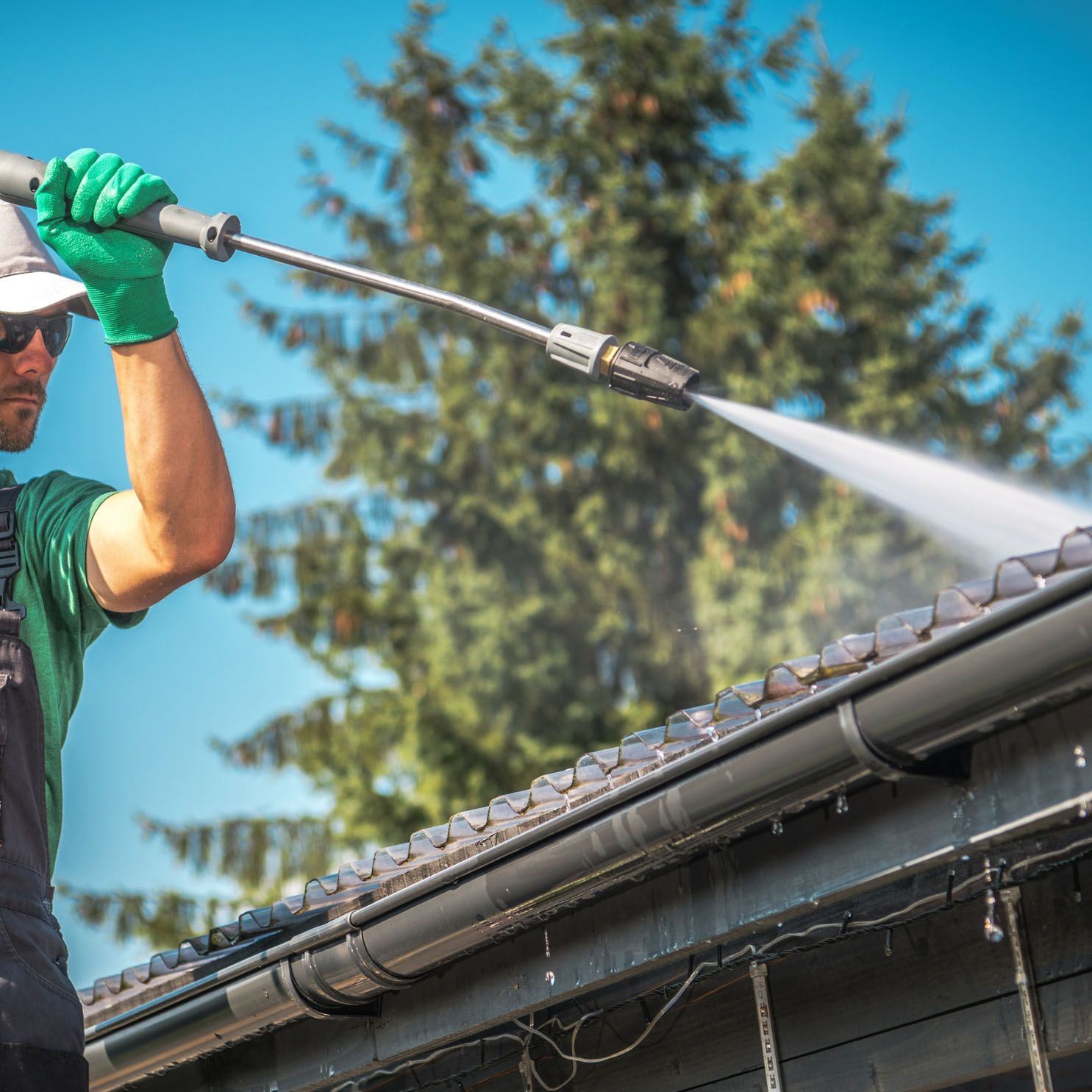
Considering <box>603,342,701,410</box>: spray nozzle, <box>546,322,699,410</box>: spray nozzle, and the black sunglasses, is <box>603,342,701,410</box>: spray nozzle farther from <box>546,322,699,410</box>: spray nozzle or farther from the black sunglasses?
the black sunglasses

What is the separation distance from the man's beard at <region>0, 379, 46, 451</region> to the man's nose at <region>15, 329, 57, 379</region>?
0.02 metres

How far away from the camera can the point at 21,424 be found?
9.91ft

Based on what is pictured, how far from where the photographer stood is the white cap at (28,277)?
9.36 ft

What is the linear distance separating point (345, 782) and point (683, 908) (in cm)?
1232

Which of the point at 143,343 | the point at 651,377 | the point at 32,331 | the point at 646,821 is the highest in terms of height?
the point at 32,331

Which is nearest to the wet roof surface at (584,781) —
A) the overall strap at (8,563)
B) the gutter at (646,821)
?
the gutter at (646,821)

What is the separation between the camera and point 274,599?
16.0 metres

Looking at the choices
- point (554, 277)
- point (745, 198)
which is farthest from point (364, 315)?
point (745, 198)

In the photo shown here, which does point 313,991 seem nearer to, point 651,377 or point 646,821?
point 646,821

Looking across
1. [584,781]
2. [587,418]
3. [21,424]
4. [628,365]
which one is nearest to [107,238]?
[21,424]

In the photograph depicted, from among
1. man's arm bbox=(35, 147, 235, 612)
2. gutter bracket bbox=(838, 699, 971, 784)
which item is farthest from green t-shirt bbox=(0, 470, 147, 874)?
gutter bracket bbox=(838, 699, 971, 784)

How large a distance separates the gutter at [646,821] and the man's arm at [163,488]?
901 mm

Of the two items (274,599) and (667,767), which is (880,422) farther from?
(667,767)

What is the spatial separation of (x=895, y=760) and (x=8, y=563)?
5.70 ft
